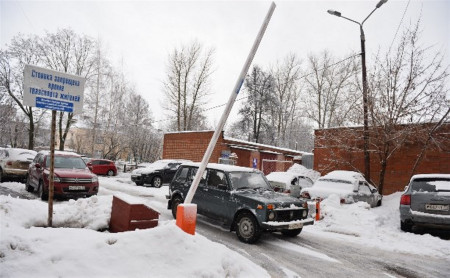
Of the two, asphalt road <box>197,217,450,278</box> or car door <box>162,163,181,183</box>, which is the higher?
car door <box>162,163,181,183</box>

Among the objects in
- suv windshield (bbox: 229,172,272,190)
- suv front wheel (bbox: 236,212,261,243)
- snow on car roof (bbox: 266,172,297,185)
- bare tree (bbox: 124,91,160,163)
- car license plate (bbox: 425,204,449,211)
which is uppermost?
bare tree (bbox: 124,91,160,163)

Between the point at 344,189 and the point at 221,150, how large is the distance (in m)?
11.4

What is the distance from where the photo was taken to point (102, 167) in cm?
2436

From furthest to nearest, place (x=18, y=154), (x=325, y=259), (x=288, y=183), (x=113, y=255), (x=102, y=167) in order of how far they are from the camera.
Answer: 1. (x=102, y=167)
2. (x=18, y=154)
3. (x=288, y=183)
4. (x=325, y=259)
5. (x=113, y=255)

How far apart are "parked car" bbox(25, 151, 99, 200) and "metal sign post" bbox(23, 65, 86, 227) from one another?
199 inches

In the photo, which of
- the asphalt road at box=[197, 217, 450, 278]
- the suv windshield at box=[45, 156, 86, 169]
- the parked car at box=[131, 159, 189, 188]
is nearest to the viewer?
the asphalt road at box=[197, 217, 450, 278]

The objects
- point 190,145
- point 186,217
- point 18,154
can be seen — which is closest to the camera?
point 186,217

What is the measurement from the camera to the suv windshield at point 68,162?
1094 cm

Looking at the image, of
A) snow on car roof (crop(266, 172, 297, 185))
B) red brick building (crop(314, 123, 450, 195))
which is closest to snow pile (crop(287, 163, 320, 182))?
red brick building (crop(314, 123, 450, 195))

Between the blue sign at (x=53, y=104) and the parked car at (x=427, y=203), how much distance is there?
877cm

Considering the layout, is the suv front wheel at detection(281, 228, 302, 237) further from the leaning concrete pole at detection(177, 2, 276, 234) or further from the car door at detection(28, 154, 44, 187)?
the car door at detection(28, 154, 44, 187)

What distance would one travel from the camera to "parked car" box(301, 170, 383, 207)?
1044cm

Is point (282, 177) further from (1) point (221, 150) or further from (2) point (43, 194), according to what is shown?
(2) point (43, 194)

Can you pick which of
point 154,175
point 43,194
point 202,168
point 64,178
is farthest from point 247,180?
point 154,175
